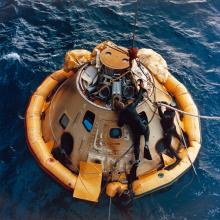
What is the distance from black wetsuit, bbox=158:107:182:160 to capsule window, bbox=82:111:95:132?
2.07 meters

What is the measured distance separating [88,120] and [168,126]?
2.39m

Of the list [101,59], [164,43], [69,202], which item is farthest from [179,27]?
[69,202]

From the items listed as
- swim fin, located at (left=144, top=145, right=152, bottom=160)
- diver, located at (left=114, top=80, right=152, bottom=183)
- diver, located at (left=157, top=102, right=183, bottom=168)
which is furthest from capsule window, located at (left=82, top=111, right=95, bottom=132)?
diver, located at (left=157, top=102, right=183, bottom=168)

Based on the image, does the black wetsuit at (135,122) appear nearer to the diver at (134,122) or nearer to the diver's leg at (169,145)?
the diver at (134,122)

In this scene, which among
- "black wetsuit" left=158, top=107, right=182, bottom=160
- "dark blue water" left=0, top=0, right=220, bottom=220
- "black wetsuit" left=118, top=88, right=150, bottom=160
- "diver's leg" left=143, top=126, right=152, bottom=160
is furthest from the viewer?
"dark blue water" left=0, top=0, right=220, bottom=220

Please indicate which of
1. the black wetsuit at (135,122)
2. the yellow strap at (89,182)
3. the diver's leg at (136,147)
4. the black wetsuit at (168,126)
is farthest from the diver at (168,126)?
the yellow strap at (89,182)

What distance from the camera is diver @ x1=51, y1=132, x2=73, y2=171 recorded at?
33.8ft

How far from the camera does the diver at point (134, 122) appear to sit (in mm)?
9234

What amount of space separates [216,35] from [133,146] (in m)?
9.15

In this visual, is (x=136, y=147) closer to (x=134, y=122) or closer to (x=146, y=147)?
(x=146, y=147)

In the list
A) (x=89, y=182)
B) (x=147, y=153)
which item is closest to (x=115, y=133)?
(x=147, y=153)

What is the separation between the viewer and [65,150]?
10398 mm

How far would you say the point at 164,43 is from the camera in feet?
53.3

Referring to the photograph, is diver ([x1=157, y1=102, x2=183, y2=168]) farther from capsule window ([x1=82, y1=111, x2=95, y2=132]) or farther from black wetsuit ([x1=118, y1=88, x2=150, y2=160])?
capsule window ([x1=82, y1=111, x2=95, y2=132])
